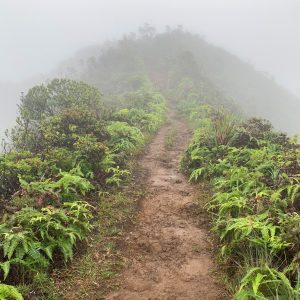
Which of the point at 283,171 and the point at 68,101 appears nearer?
the point at 283,171

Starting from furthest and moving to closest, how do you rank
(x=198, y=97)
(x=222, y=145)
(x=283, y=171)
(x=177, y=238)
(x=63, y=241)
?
(x=198, y=97), (x=222, y=145), (x=283, y=171), (x=177, y=238), (x=63, y=241)

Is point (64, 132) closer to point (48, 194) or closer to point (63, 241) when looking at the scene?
point (48, 194)

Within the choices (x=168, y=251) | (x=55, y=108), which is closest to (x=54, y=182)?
(x=168, y=251)

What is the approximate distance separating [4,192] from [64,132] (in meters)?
4.10

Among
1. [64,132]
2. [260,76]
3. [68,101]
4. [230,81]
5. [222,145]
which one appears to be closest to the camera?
[222,145]

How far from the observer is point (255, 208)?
7.25m

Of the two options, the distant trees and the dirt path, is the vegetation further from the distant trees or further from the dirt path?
the dirt path

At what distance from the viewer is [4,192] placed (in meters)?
8.57

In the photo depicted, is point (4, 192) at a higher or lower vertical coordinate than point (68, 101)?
lower

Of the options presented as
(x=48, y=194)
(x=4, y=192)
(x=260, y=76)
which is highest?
(x=260, y=76)

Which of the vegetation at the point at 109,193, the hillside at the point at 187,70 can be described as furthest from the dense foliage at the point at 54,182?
the hillside at the point at 187,70

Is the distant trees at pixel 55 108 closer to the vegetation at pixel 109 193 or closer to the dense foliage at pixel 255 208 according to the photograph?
the vegetation at pixel 109 193

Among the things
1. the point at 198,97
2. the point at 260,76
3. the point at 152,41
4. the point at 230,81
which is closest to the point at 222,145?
the point at 198,97

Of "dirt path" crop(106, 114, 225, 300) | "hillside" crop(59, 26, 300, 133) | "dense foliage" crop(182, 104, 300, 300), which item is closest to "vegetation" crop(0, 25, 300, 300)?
"dense foliage" crop(182, 104, 300, 300)
